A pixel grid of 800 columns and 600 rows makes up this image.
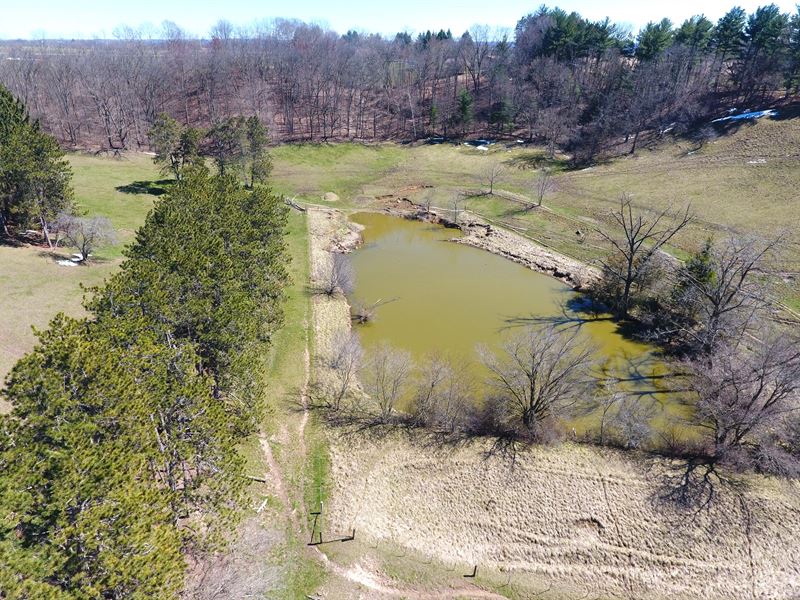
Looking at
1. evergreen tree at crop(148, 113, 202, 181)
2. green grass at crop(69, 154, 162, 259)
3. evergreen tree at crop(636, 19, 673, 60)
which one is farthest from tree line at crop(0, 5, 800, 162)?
evergreen tree at crop(148, 113, 202, 181)

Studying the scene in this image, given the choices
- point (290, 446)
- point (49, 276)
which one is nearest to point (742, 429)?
point (290, 446)

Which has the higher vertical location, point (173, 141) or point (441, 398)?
point (173, 141)

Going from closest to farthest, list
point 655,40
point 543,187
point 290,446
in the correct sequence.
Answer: point 290,446
point 543,187
point 655,40

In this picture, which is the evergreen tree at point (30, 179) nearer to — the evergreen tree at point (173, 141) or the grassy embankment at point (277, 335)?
the grassy embankment at point (277, 335)

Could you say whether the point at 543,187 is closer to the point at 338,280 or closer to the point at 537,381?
the point at 338,280

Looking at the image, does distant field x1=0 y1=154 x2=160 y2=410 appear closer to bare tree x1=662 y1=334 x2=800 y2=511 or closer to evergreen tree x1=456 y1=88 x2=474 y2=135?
bare tree x1=662 y1=334 x2=800 y2=511

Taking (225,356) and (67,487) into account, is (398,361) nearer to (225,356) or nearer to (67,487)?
(225,356)

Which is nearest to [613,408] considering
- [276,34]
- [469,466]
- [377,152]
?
[469,466]
